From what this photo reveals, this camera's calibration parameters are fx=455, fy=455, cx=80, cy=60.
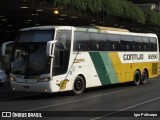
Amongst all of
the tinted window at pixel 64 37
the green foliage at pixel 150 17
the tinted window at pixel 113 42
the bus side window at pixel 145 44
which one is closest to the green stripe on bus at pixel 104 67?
the tinted window at pixel 113 42

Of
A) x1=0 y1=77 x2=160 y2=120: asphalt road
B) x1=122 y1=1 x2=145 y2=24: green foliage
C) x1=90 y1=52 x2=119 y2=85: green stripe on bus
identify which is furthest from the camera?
x1=122 y1=1 x2=145 y2=24: green foliage

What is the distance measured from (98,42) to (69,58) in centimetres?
295

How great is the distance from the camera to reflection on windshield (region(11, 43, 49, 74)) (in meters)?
18.9

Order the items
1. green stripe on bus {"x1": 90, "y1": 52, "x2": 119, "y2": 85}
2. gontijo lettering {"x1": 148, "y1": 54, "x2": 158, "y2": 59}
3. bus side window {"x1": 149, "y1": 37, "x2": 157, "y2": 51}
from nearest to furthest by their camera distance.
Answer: green stripe on bus {"x1": 90, "y1": 52, "x2": 119, "y2": 85}, gontijo lettering {"x1": 148, "y1": 54, "x2": 158, "y2": 59}, bus side window {"x1": 149, "y1": 37, "x2": 157, "y2": 51}

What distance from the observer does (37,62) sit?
19047mm

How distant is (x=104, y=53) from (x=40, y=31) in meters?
4.55

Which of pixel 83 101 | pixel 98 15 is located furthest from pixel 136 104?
pixel 98 15

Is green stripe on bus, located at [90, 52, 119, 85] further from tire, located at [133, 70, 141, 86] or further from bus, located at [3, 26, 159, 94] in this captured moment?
tire, located at [133, 70, 141, 86]

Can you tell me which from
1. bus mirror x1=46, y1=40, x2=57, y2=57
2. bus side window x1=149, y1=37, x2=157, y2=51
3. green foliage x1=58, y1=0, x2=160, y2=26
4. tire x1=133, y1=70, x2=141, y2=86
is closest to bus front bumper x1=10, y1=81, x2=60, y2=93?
bus mirror x1=46, y1=40, x2=57, y2=57

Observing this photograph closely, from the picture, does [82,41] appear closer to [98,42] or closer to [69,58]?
[69,58]

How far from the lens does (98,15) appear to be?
40062 mm

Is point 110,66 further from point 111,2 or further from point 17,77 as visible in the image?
point 111,2

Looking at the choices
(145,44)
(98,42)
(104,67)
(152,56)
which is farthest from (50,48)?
(152,56)

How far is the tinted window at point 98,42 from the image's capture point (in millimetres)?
22109
